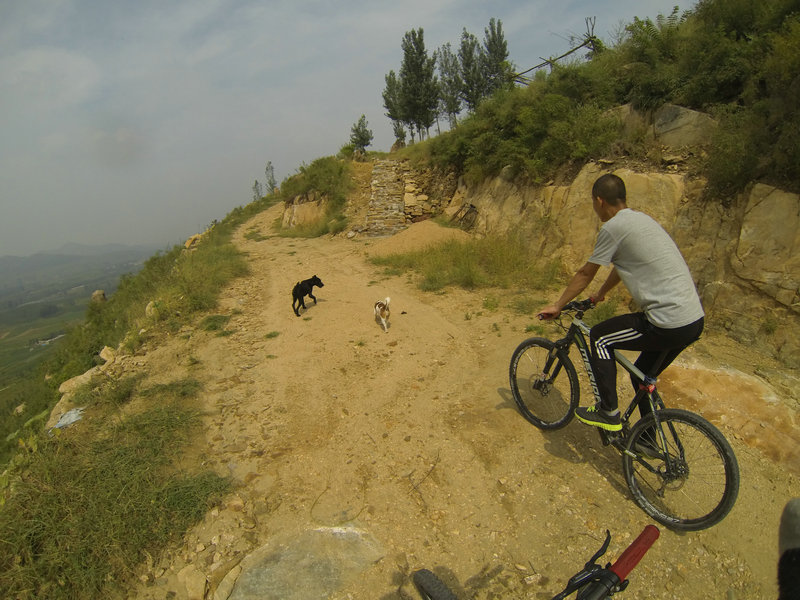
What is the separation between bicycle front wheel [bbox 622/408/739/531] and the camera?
243 cm

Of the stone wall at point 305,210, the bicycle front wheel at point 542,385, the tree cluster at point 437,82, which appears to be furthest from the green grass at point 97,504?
the tree cluster at point 437,82

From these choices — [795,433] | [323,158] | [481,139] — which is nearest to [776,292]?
[795,433]

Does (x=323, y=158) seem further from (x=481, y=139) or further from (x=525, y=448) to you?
(x=525, y=448)

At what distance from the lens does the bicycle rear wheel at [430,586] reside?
220 centimetres

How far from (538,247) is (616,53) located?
180 inches

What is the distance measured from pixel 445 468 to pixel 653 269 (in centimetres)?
218

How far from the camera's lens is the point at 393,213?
51.5 feet

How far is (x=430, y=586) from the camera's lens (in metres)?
2.26

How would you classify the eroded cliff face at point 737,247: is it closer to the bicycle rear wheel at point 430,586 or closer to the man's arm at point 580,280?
the man's arm at point 580,280

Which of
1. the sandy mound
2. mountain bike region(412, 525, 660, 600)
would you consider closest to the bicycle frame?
mountain bike region(412, 525, 660, 600)

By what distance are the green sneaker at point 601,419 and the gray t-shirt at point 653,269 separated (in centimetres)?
79

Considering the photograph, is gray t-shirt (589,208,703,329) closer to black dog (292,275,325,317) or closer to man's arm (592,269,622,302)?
man's arm (592,269,622,302)

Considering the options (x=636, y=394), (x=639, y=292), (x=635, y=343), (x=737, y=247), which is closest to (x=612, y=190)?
(x=639, y=292)

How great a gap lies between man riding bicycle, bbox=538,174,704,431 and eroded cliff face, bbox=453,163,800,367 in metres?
2.97
